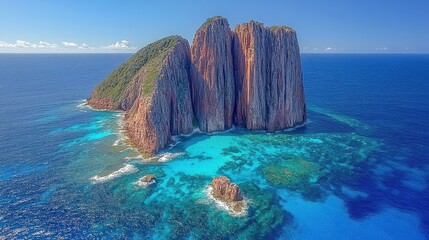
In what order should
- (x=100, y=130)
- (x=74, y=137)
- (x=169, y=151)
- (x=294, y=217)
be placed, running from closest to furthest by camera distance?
(x=294, y=217)
(x=169, y=151)
(x=74, y=137)
(x=100, y=130)

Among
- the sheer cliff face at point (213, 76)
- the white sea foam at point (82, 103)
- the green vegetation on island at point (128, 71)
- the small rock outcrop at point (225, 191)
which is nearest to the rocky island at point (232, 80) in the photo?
the sheer cliff face at point (213, 76)

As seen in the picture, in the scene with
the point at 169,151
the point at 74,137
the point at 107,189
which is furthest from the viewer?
the point at 74,137

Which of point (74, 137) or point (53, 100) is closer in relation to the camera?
point (74, 137)

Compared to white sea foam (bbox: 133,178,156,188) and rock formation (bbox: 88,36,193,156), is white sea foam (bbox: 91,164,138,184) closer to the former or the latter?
white sea foam (bbox: 133,178,156,188)

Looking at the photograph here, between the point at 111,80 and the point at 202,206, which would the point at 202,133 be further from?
the point at 111,80

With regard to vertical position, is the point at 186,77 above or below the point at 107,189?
above

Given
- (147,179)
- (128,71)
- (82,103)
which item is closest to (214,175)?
(147,179)

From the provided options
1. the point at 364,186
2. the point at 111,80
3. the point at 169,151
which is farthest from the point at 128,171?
the point at 111,80

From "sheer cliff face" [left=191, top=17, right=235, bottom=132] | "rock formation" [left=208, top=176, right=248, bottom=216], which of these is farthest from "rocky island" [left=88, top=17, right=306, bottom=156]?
"rock formation" [left=208, top=176, right=248, bottom=216]

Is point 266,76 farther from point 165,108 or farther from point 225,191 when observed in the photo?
point 225,191
